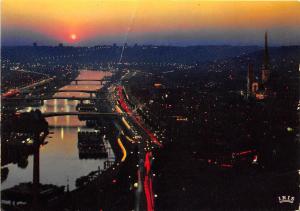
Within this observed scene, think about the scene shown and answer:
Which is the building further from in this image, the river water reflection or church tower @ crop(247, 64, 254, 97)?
the river water reflection

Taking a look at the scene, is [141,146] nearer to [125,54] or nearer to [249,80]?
[249,80]

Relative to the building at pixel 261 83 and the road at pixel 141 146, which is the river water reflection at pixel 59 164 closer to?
the road at pixel 141 146

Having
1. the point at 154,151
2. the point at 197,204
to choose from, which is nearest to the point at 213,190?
the point at 197,204

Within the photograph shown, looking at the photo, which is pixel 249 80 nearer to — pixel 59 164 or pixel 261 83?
pixel 261 83

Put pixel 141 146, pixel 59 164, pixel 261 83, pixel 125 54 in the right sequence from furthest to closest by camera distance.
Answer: pixel 125 54
pixel 261 83
pixel 141 146
pixel 59 164

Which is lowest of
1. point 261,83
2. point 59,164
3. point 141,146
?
point 59,164

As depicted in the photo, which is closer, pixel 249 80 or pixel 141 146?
pixel 141 146

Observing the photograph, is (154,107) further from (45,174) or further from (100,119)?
(45,174)

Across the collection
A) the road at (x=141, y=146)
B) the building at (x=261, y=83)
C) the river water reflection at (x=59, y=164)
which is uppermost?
the building at (x=261, y=83)

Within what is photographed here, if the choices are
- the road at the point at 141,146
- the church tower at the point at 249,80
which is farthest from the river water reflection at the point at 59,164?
the church tower at the point at 249,80

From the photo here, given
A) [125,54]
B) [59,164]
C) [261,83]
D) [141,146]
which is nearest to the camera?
[59,164]

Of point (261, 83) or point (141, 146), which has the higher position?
point (261, 83)

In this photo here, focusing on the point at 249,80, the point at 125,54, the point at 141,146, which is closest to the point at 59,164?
the point at 141,146
